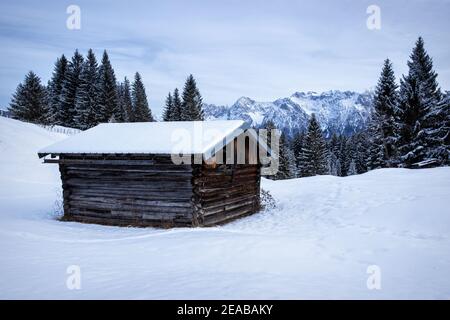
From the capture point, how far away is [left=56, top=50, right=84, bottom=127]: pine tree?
45812 mm

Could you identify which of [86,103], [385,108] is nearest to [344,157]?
[385,108]

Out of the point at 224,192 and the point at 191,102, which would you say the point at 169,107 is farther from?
the point at 224,192

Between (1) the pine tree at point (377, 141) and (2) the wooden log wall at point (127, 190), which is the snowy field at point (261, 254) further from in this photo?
(1) the pine tree at point (377, 141)

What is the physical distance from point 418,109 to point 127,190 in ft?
90.7

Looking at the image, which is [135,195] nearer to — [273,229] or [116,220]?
[116,220]

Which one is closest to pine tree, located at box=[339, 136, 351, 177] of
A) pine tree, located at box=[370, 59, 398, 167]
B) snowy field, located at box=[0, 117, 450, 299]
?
pine tree, located at box=[370, 59, 398, 167]

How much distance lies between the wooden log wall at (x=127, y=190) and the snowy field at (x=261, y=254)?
77cm

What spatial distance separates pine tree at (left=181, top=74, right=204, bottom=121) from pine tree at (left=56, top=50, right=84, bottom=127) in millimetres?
15107

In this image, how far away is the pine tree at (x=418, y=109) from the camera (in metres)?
28.1

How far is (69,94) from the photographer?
151ft

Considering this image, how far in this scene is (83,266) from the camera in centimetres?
656

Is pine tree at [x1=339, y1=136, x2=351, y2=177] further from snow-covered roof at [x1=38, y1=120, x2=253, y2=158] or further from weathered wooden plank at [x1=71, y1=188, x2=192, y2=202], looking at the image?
weathered wooden plank at [x1=71, y1=188, x2=192, y2=202]
